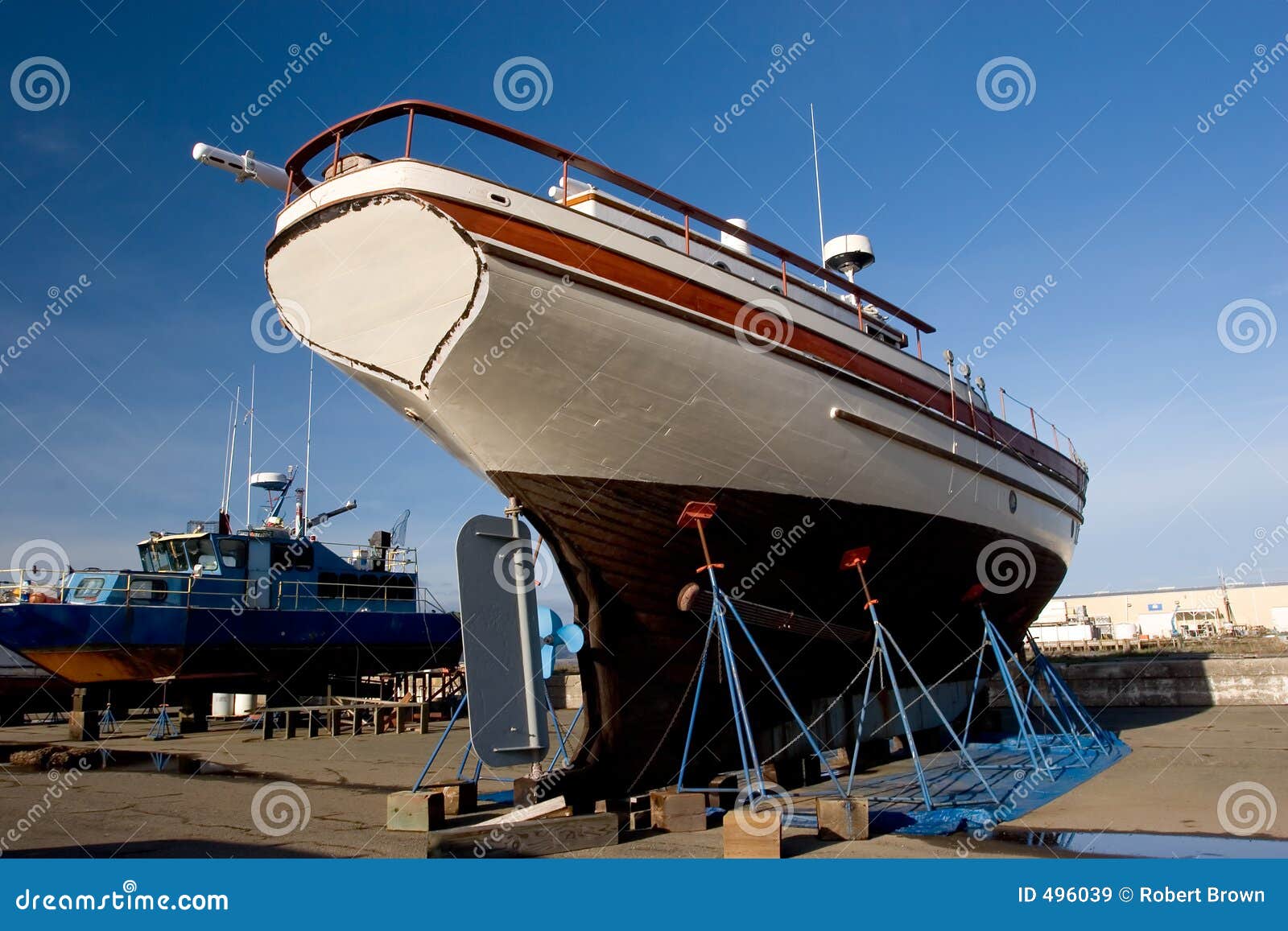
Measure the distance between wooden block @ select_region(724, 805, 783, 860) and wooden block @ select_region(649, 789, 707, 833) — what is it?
93 centimetres

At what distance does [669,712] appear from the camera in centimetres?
681

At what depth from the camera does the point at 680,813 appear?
594 centimetres

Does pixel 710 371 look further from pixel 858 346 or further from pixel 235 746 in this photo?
pixel 235 746

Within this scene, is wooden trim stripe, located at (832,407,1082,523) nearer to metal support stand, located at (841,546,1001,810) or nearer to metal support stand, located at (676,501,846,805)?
metal support stand, located at (841,546,1001,810)

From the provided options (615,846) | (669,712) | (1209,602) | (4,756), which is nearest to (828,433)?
(669,712)

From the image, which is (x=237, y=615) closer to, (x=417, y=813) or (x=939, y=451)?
(x=417, y=813)

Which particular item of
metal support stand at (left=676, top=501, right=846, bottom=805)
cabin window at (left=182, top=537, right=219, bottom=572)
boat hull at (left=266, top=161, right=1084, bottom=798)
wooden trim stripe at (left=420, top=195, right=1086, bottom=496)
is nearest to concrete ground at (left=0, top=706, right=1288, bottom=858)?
metal support stand at (left=676, top=501, right=846, bottom=805)

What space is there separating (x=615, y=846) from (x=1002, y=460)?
25.6 feet

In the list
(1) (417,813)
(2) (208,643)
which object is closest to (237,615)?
(2) (208,643)

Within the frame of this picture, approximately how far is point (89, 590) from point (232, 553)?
2497mm

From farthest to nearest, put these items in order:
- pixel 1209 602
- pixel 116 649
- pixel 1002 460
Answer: pixel 1209 602 < pixel 116 649 < pixel 1002 460

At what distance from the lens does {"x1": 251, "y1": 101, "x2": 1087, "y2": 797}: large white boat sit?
6.07m

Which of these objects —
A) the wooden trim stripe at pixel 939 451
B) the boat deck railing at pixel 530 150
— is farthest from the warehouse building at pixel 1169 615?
the boat deck railing at pixel 530 150

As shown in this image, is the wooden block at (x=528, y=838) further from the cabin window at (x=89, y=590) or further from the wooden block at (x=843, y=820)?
the cabin window at (x=89, y=590)
